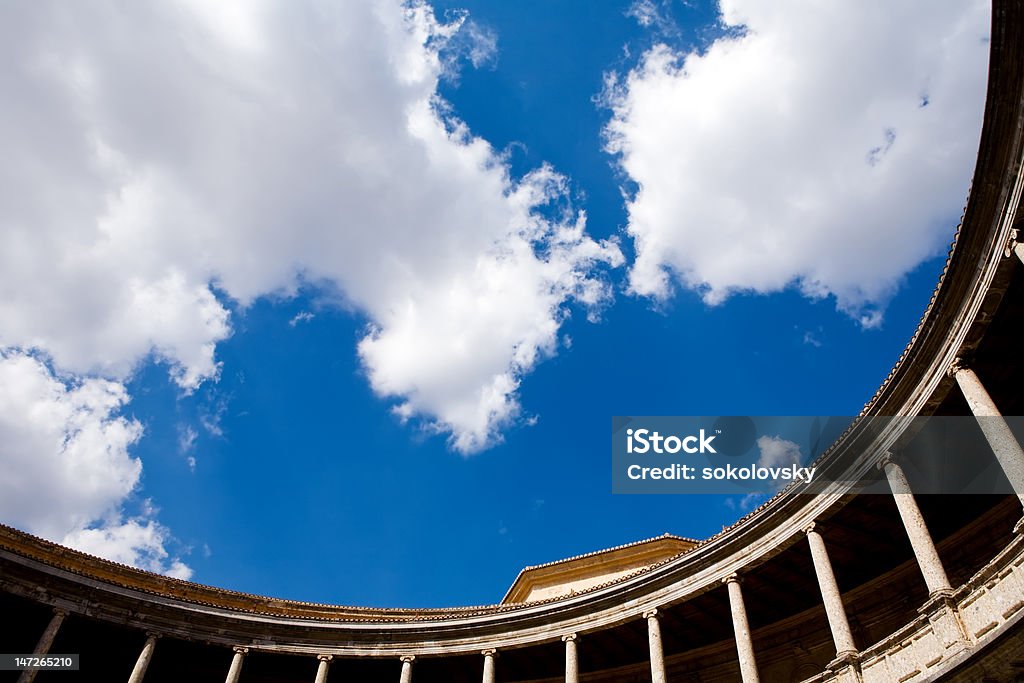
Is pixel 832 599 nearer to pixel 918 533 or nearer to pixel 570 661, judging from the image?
pixel 918 533

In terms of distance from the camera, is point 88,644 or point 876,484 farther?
point 88,644

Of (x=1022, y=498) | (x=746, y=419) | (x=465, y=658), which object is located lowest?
(x=1022, y=498)

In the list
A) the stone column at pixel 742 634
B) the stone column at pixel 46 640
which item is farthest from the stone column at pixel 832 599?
the stone column at pixel 46 640

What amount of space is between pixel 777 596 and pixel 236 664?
18356 millimetres

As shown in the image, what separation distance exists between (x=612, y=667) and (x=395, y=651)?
8009 millimetres

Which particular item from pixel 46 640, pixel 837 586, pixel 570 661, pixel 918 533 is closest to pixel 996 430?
pixel 918 533

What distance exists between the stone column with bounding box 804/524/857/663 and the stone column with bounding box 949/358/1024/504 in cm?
526

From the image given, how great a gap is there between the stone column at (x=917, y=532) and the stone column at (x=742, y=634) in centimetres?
493

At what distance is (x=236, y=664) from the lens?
25.4 m

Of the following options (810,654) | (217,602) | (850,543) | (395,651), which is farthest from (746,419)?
(217,602)

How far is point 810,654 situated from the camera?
910 inches

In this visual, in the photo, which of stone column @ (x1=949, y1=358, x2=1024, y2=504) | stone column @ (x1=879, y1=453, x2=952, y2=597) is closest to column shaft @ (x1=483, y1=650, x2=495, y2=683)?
stone column @ (x1=879, y1=453, x2=952, y2=597)

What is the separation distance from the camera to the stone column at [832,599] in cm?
1675

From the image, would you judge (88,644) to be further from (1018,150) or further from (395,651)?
(1018,150)
